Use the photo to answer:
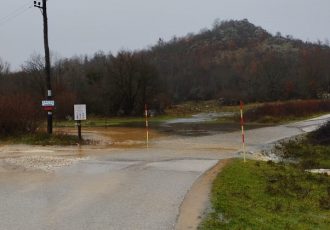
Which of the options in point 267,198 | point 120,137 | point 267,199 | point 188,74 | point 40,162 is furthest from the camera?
point 188,74

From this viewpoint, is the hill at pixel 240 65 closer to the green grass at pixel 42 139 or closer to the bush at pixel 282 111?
the bush at pixel 282 111

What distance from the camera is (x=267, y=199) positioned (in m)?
9.52

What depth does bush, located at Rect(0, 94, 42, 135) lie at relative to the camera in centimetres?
2219

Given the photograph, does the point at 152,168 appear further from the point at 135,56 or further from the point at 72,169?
the point at 135,56

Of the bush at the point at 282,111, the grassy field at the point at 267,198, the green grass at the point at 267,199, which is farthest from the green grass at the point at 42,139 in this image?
the bush at the point at 282,111

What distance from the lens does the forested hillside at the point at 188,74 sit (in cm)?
5931

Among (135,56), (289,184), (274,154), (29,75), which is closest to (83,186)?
(289,184)

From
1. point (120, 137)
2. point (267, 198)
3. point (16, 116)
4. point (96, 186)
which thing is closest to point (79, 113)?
point (16, 116)

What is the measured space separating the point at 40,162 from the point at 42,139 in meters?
6.84

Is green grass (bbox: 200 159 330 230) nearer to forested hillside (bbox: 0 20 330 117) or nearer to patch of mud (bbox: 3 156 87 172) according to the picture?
patch of mud (bbox: 3 156 87 172)

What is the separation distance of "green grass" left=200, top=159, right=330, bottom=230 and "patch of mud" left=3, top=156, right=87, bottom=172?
14.6ft

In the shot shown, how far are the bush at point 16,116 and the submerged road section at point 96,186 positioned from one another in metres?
4.58

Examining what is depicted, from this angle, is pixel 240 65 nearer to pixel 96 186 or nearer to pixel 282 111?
pixel 282 111

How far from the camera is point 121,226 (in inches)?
290
